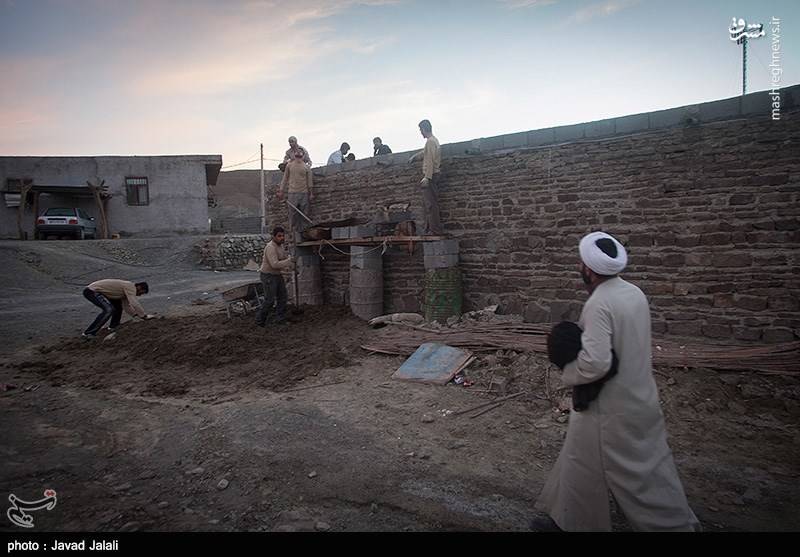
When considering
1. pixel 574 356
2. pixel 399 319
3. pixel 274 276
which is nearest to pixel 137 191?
pixel 274 276

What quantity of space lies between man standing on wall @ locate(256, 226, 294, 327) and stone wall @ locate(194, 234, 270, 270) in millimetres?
13078

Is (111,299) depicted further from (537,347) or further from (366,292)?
(537,347)

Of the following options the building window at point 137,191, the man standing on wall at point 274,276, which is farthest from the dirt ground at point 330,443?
the building window at point 137,191

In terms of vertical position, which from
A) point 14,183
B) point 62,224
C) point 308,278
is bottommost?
point 308,278

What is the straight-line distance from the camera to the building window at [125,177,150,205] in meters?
24.2

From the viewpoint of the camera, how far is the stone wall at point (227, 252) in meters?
21.0

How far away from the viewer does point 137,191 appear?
2448 centimetres

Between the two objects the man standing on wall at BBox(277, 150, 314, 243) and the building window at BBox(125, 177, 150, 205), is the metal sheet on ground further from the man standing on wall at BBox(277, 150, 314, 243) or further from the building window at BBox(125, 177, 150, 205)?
the building window at BBox(125, 177, 150, 205)

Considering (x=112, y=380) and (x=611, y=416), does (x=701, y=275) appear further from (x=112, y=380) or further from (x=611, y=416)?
(x=112, y=380)

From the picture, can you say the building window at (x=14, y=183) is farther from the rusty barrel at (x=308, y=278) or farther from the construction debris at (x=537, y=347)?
the construction debris at (x=537, y=347)

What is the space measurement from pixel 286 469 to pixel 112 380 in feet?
13.4

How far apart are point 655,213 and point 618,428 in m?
5.05

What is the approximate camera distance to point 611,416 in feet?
8.15

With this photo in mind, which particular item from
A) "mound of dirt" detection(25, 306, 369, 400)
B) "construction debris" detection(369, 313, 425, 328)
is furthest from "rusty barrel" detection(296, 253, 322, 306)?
"construction debris" detection(369, 313, 425, 328)
